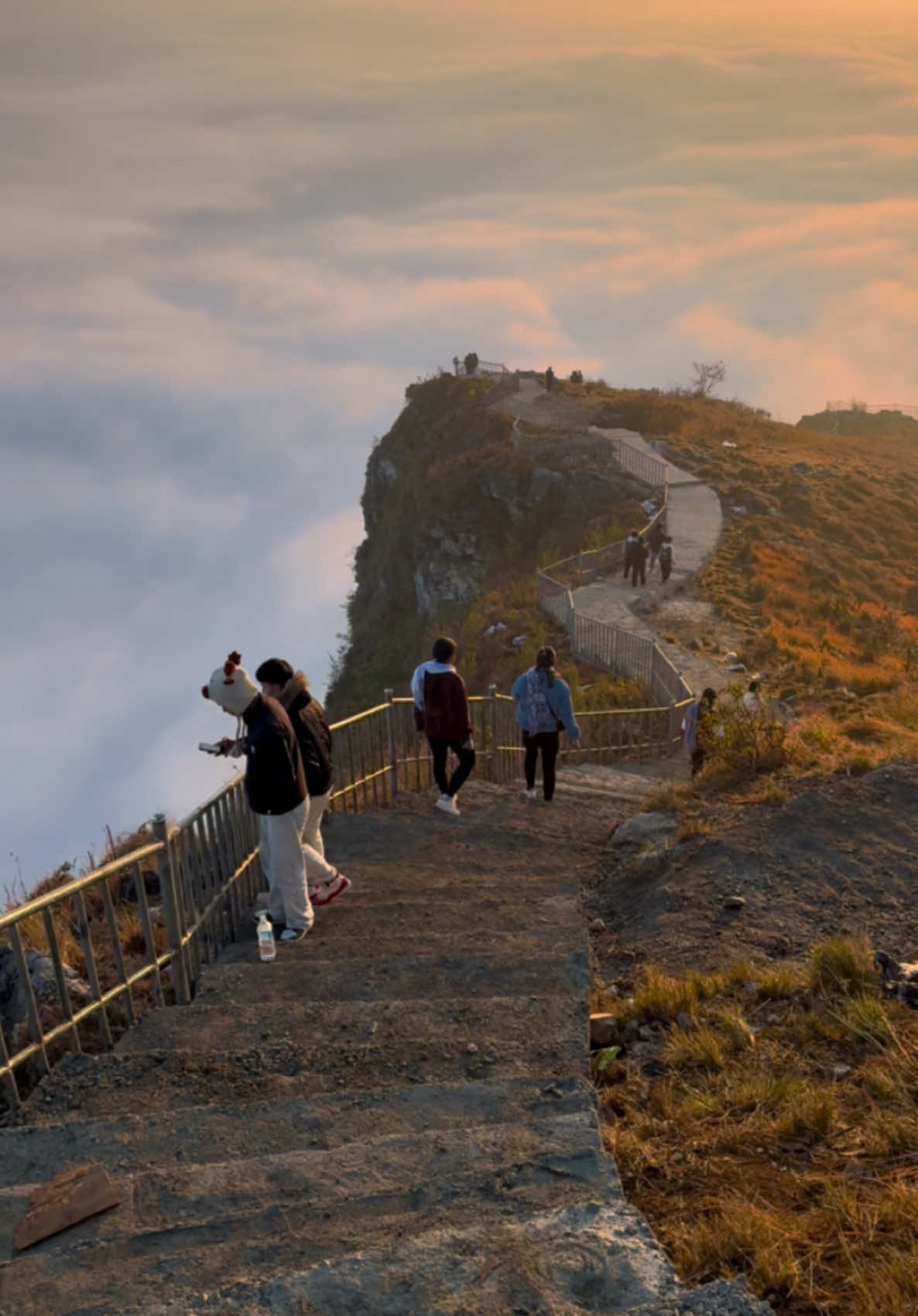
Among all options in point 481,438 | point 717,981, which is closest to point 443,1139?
point 717,981

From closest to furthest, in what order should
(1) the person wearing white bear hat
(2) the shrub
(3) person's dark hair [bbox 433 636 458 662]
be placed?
(2) the shrub < (1) the person wearing white bear hat < (3) person's dark hair [bbox 433 636 458 662]

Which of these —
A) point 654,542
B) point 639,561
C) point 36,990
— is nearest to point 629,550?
point 639,561

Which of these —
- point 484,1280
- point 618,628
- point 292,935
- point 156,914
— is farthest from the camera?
point 618,628

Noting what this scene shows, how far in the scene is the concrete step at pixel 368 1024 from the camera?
4.44 meters

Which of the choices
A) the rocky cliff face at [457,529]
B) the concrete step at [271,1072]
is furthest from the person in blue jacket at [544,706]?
the rocky cliff face at [457,529]

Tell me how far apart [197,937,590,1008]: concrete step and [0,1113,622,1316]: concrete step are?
5.10 ft

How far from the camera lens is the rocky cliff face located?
3538 cm

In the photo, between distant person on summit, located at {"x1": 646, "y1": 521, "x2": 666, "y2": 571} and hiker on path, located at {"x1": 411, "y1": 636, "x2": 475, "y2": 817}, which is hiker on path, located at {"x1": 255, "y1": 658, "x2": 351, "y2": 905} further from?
distant person on summit, located at {"x1": 646, "y1": 521, "x2": 666, "y2": 571}

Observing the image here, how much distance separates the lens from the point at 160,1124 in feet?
12.2

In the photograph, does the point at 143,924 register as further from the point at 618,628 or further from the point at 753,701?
the point at 618,628

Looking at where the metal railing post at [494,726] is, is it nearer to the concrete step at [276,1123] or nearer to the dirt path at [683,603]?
the dirt path at [683,603]

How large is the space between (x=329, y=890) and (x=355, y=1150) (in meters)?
3.50

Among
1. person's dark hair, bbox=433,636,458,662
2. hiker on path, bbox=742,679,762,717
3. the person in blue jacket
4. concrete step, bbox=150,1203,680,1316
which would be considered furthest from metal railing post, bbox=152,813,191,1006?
hiker on path, bbox=742,679,762,717

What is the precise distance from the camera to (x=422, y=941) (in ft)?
19.5
